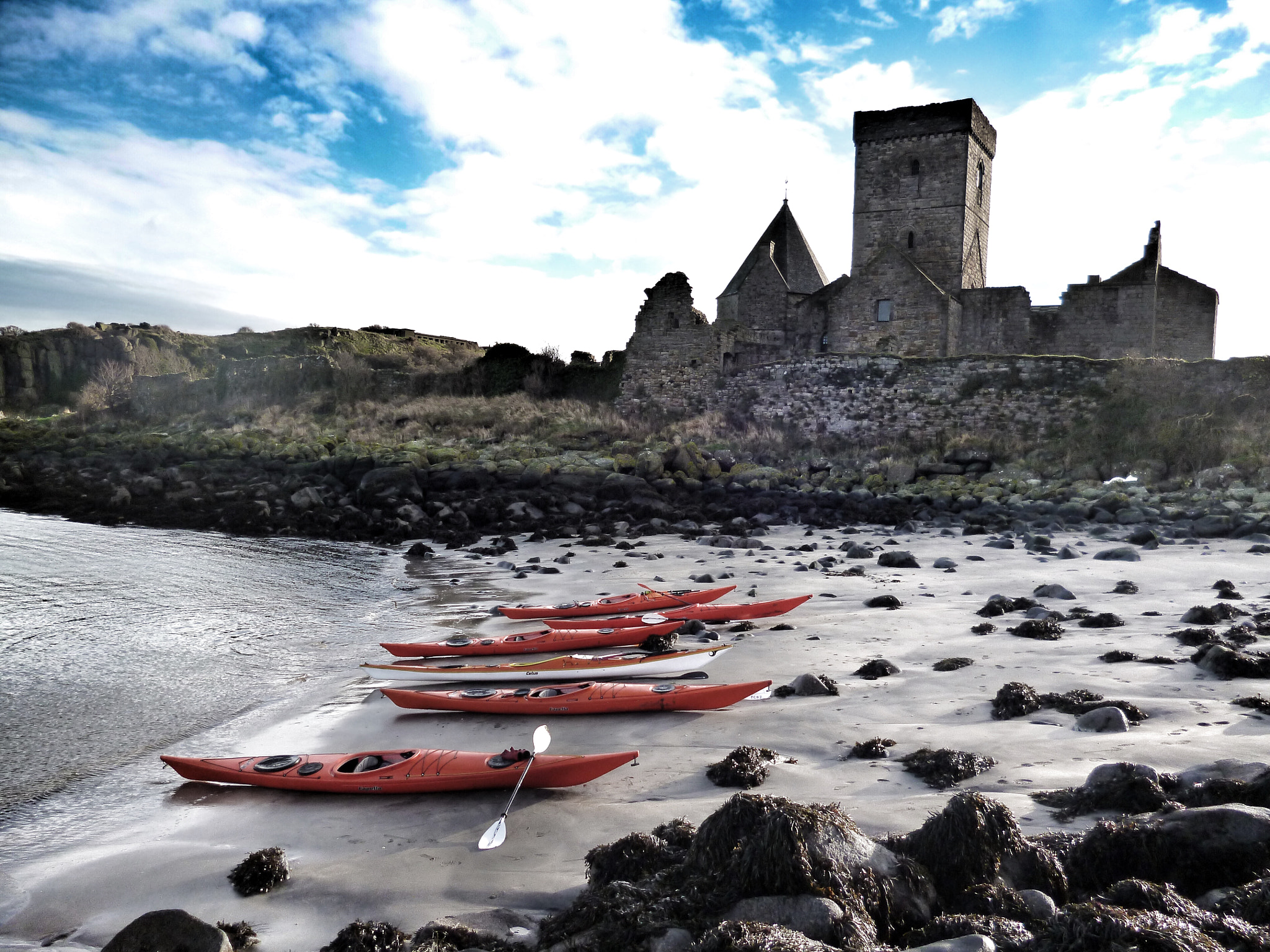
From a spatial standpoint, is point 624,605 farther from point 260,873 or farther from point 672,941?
point 672,941

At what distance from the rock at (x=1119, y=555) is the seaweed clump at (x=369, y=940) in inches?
330

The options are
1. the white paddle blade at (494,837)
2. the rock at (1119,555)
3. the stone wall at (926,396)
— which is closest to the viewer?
the white paddle blade at (494,837)

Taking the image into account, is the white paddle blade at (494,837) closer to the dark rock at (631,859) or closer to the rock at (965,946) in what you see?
the dark rock at (631,859)

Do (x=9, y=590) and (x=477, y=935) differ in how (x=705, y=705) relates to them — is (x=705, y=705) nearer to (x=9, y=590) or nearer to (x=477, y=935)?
(x=477, y=935)

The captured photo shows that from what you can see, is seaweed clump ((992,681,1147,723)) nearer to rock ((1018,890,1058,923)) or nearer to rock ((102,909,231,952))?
rock ((1018,890,1058,923))

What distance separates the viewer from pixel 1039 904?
6.49 ft

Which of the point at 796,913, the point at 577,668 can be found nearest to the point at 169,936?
the point at 796,913

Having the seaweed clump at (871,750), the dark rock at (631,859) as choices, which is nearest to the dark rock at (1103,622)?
the seaweed clump at (871,750)

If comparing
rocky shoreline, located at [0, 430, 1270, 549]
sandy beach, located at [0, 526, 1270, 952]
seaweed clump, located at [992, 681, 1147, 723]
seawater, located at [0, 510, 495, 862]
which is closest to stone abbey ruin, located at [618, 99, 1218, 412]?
rocky shoreline, located at [0, 430, 1270, 549]

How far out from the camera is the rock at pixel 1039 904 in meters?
1.96

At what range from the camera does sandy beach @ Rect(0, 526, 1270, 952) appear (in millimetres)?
2787

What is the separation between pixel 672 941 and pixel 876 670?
3.11 meters

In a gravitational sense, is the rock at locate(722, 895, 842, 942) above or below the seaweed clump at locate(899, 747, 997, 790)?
above

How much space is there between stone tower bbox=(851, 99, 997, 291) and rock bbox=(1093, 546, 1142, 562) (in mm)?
20681
